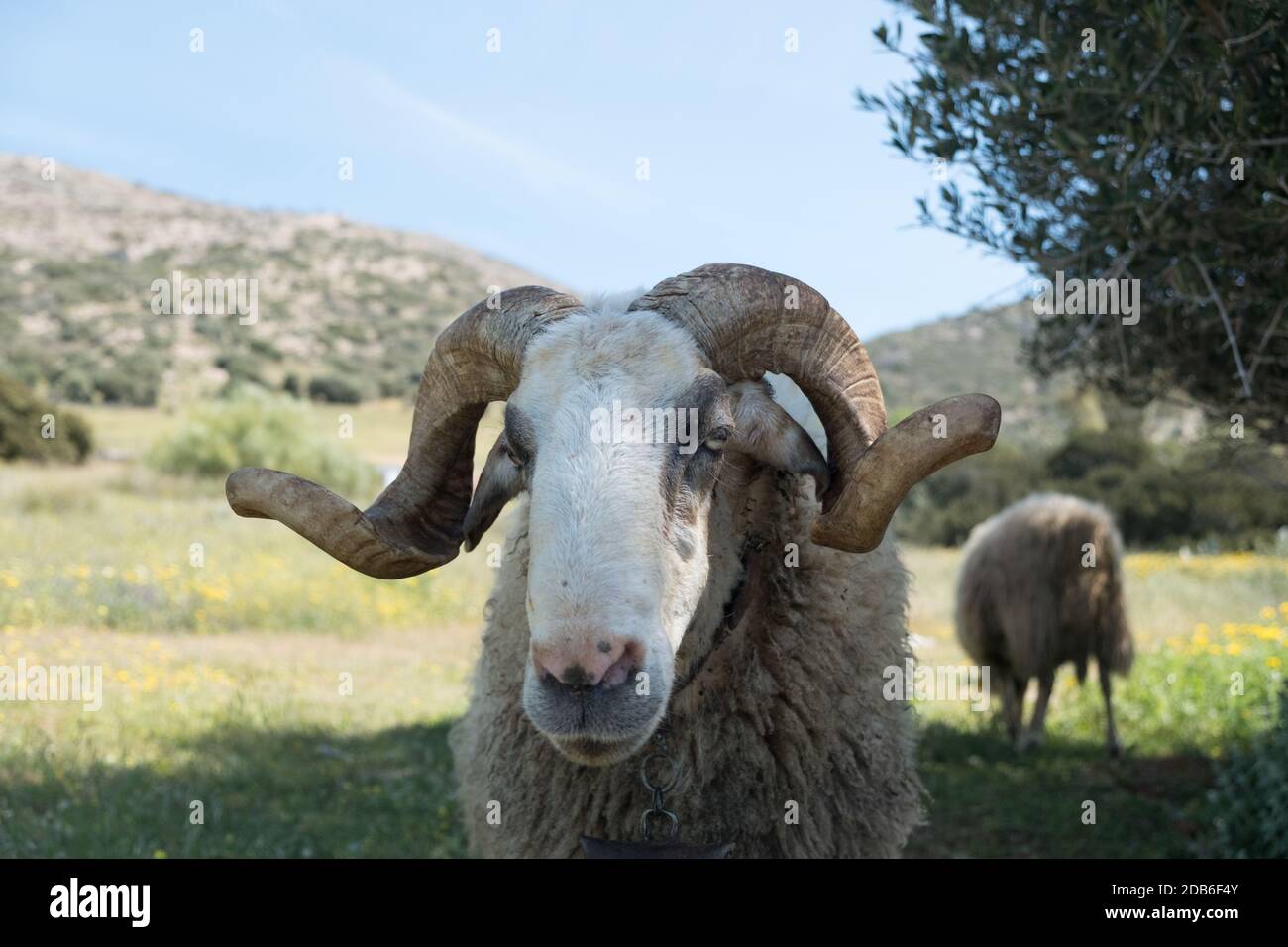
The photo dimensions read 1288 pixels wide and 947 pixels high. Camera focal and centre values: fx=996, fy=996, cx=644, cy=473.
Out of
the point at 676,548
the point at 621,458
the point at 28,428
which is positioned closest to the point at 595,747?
the point at 676,548

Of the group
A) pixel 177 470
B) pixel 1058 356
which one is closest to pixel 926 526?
pixel 177 470

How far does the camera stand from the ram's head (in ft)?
8.90

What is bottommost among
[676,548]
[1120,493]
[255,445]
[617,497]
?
[676,548]

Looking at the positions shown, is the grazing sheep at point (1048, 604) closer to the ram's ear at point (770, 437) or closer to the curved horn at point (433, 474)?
the ram's ear at point (770, 437)

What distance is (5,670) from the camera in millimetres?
7840

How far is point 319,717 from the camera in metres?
8.41

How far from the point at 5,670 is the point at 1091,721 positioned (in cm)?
967

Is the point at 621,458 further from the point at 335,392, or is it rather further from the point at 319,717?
the point at 335,392

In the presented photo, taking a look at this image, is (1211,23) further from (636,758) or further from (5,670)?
(5,670)

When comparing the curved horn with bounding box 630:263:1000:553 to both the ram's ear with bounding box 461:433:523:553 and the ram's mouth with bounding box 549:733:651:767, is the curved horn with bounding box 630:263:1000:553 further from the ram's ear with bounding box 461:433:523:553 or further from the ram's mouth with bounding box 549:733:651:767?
the ram's mouth with bounding box 549:733:651:767

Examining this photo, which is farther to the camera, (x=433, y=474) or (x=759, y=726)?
(x=433, y=474)

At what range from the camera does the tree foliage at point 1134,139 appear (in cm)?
441

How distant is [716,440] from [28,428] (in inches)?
1060

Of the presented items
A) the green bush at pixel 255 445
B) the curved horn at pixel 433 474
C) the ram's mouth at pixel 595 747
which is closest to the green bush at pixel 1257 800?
the ram's mouth at pixel 595 747
